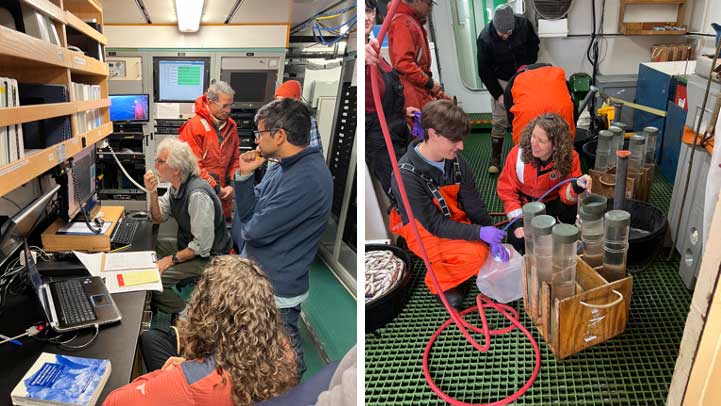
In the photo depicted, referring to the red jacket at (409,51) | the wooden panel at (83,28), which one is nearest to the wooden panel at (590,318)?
the red jacket at (409,51)

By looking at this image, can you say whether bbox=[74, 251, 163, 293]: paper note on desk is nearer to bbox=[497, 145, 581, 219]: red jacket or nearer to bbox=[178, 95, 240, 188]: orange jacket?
bbox=[178, 95, 240, 188]: orange jacket

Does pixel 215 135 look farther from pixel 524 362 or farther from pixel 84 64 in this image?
→ pixel 524 362

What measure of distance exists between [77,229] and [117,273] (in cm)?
49

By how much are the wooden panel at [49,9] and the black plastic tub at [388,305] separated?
156cm

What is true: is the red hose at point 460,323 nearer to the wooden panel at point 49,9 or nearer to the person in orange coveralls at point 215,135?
the wooden panel at point 49,9

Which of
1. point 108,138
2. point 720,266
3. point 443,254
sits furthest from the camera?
point 108,138

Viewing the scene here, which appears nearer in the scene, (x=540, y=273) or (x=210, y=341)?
(x=210, y=341)

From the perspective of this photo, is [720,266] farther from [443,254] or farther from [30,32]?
[30,32]

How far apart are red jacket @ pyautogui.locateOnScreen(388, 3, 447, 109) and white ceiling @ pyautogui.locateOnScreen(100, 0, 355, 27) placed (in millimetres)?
476

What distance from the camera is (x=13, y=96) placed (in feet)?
4.92

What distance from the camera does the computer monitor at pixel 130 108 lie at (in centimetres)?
307

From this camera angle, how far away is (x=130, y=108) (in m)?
3.12

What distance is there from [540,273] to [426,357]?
0.54m

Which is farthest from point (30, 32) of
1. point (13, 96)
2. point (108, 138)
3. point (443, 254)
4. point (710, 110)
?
point (710, 110)
